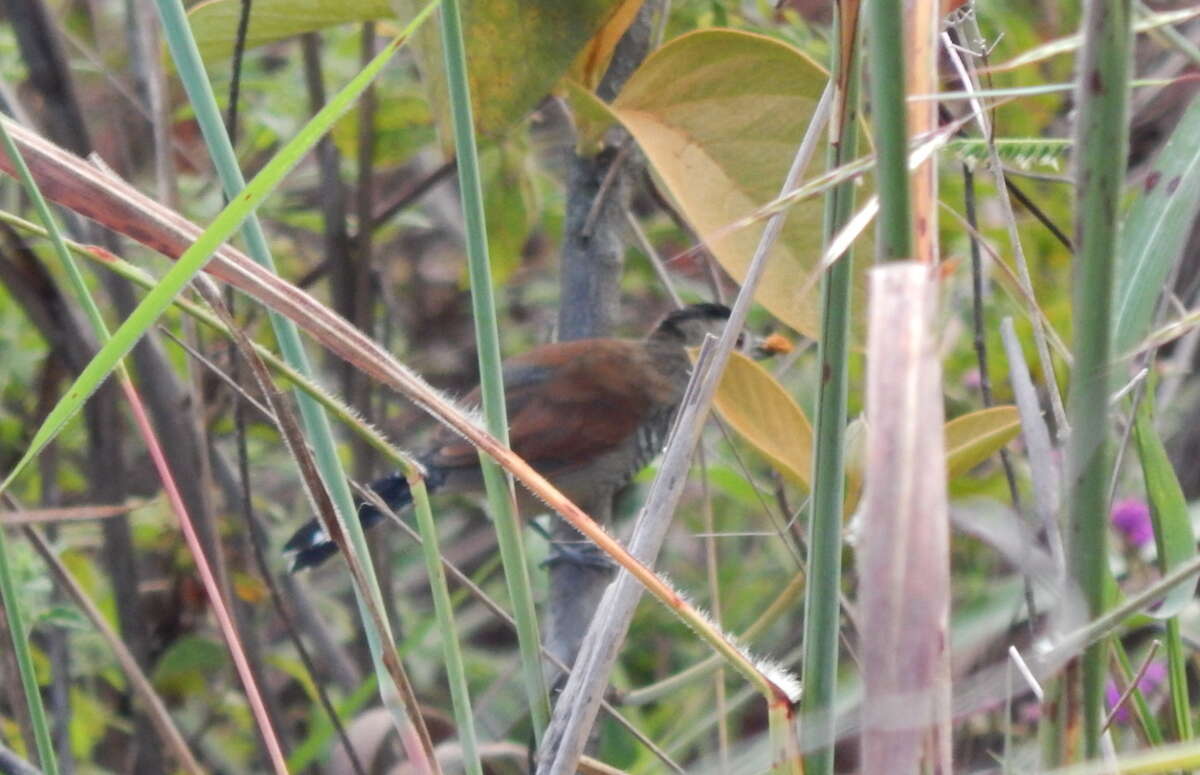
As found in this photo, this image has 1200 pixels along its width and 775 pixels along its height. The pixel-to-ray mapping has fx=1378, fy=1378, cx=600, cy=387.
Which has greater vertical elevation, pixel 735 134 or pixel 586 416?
pixel 735 134

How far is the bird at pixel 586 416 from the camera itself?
2535 millimetres

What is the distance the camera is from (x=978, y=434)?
1.08 meters

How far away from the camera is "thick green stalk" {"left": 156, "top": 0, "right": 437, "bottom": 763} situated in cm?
73

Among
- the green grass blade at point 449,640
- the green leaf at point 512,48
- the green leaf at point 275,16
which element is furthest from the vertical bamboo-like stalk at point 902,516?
the green leaf at point 275,16

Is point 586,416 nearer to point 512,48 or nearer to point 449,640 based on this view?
point 512,48

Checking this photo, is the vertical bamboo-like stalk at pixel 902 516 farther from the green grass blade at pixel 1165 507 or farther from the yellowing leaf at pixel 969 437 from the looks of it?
the yellowing leaf at pixel 969 437

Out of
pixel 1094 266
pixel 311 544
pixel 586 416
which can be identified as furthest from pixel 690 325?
pixel 1094 266

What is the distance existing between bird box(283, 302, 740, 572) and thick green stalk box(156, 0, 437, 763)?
5.21 feet

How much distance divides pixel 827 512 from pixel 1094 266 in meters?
0.19

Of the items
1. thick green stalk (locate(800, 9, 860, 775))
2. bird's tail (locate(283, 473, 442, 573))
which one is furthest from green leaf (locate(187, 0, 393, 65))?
bird's tail (locate(283, 473, 442, 573))

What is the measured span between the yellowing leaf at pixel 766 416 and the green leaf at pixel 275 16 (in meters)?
0.43

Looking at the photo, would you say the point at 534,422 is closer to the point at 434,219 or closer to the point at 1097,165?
the point at 434,219

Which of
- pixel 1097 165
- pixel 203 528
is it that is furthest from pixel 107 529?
pixel 1097 165

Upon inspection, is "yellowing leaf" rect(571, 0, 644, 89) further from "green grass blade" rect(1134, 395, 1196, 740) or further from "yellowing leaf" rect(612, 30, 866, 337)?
"green grass blade" rect(1134, 395, 1196, 740)
